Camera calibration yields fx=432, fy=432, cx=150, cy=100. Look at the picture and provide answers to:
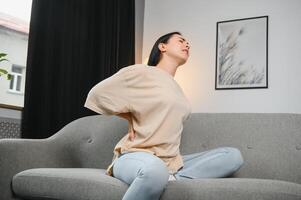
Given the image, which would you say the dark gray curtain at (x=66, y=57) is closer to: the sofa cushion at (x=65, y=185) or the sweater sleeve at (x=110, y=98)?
the sofa cushion at (x=65, y=185)

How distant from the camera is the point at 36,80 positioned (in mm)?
2914

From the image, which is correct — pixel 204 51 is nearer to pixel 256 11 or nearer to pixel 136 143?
pixel 256 11

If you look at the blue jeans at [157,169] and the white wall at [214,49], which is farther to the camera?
the white wall at [214,49]

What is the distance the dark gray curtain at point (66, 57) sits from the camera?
2908 mm

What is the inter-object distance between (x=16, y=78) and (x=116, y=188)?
1.76 m

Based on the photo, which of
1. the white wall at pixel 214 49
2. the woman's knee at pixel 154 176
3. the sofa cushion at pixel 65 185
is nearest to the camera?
→ the woman's knee at pixel 154 176

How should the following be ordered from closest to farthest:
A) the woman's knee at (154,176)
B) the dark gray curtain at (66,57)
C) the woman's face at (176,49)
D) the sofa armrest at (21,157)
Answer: the woman's knee at (154,176), the sofa armrest at (21,157), the woman's face at (176,49), the dark gray curtain at (66,57)

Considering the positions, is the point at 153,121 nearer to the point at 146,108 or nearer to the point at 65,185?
the point at 146,108

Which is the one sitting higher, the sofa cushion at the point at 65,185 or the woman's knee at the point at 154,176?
the woman's knee at the point at 154,176

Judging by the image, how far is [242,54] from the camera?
3.82 m

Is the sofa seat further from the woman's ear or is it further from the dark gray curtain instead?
the dark gray curtain

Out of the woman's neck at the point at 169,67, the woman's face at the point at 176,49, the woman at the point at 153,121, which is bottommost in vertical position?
the woman at the point at 153,121

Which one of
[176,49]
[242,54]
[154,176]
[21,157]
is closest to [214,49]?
[242,54]

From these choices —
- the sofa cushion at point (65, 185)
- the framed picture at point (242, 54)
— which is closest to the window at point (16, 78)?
the sofa cushion at point (65, 185)
